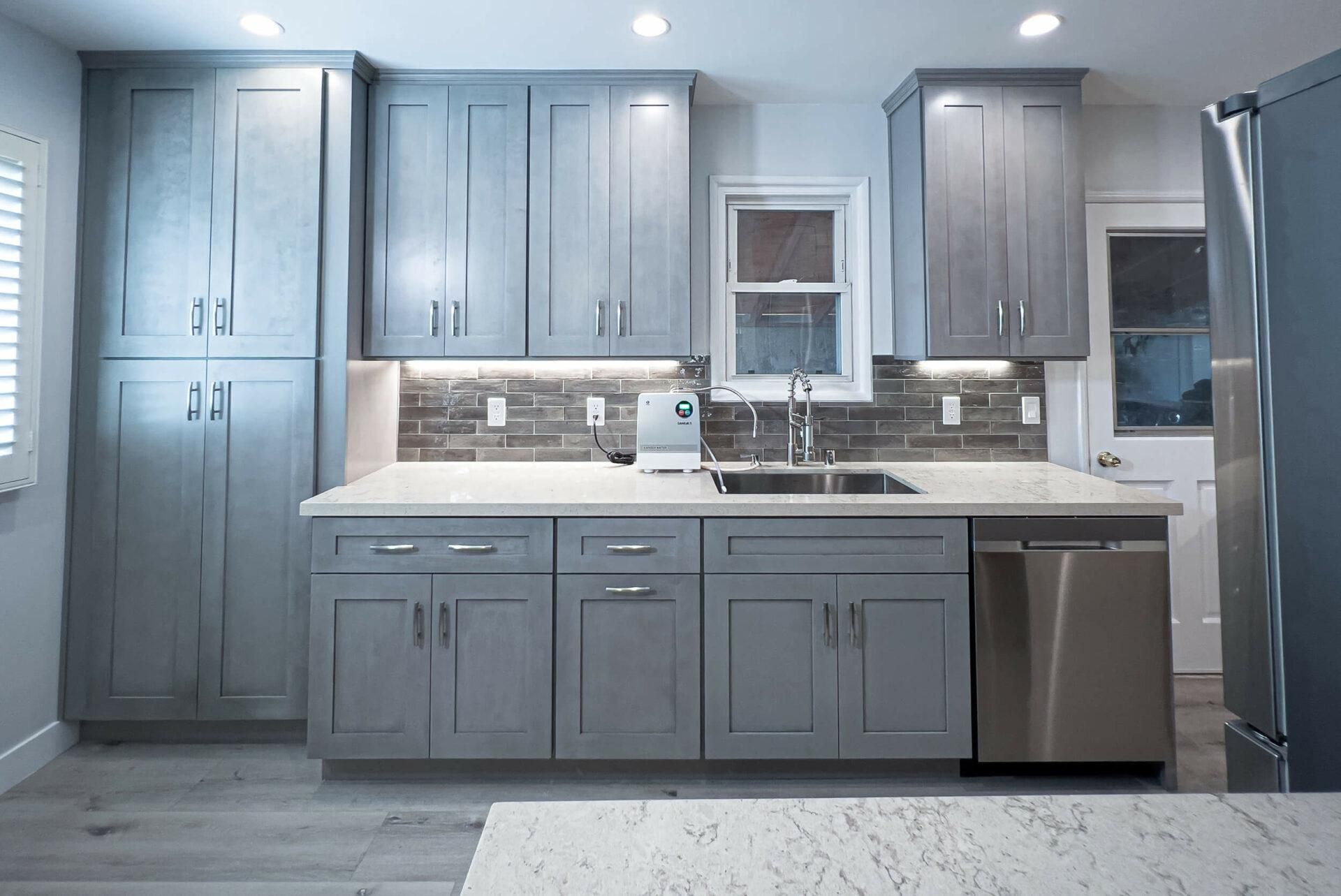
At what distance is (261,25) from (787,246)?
205cm

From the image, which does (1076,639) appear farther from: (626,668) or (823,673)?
(626,668)

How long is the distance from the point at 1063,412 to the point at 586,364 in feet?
6.73

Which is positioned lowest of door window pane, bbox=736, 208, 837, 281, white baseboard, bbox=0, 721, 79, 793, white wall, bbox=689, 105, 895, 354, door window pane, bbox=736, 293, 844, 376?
white baseboard, bbox=0, 721, 79, 793

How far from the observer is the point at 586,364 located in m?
A: 2.94

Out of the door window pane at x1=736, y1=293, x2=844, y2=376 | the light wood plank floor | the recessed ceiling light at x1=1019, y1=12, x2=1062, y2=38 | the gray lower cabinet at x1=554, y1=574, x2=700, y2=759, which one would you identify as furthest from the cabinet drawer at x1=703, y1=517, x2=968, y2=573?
the recessed ceiling light at x1=1019, y1=12, x2=1062, y2=38

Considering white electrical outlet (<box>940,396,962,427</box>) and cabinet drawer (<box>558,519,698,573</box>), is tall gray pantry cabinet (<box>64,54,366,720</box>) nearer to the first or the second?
cabinet drawer (<box>558,519,698,573</box>)

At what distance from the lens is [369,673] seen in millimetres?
2135

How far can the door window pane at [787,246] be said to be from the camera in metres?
3.01

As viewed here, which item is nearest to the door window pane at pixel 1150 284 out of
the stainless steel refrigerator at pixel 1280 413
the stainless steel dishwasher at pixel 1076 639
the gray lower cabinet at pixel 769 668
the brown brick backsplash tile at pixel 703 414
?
the brown brick backsplash tile at pixel 703 414

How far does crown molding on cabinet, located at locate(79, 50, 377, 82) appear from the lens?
7.91 ft

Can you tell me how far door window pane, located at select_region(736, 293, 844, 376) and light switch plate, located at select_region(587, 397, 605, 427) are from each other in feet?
1.99

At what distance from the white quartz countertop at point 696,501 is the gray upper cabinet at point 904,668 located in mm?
237

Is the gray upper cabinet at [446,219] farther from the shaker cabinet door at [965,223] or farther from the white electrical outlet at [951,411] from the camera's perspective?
the white electrical outlet at [951,411]

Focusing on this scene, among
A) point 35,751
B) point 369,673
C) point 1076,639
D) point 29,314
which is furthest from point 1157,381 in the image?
point 35,751
